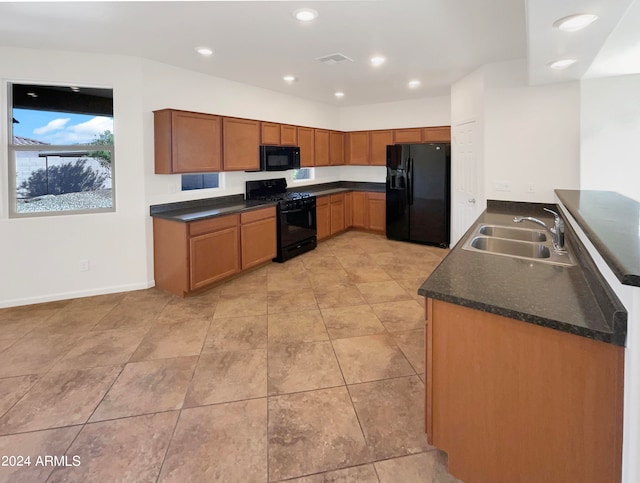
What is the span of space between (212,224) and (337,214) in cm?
311

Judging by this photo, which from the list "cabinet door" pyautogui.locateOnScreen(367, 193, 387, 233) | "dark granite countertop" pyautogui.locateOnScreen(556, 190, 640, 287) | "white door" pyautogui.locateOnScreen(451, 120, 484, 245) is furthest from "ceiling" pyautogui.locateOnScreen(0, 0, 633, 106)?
"cabinet door" pyautogui.locateOnScreen(367, 193, 387, 233)

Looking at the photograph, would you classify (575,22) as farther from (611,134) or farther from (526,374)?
(611,134)

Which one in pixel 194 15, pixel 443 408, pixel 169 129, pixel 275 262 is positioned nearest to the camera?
pixel 443 408

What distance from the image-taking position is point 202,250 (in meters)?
3.98

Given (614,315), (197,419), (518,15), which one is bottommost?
(197,419)

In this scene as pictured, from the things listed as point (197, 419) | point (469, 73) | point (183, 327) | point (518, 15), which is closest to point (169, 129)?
point (183, 327)

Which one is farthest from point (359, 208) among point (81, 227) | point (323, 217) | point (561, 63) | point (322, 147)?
point (81, 227)

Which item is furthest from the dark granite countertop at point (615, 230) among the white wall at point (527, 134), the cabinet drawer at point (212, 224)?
the cabinet drawer at point (212, 224)

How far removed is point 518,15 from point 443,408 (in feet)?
9.73

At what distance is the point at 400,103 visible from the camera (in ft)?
22.0

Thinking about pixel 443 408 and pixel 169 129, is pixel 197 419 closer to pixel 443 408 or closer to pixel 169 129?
pixel 443 408

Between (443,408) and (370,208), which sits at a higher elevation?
(370,208)

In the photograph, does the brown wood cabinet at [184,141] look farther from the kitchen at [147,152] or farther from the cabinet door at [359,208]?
the cabinet door at [359,208]

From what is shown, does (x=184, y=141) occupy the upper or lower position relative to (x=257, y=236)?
upper
